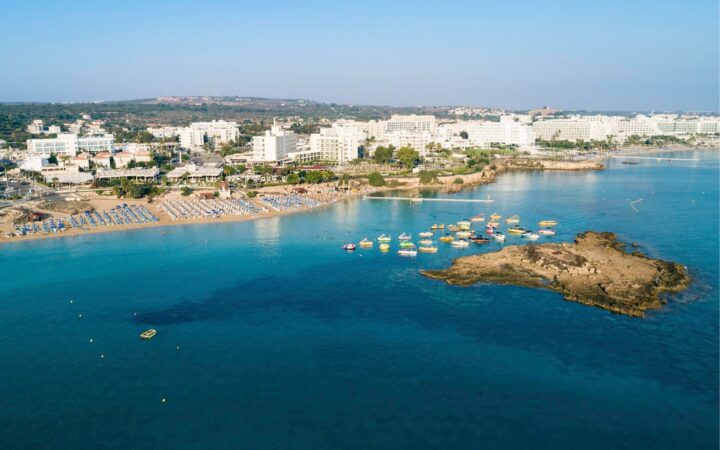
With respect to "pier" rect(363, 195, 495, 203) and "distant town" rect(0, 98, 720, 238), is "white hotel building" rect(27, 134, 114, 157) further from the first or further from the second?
"pier" rect(363, 195, 495, 203)

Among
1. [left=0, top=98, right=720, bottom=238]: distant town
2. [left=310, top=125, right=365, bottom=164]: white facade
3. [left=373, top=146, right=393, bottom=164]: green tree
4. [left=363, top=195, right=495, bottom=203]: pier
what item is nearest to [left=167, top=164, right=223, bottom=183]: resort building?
[left=0, top=98, right=720, bottom=238]: distant town

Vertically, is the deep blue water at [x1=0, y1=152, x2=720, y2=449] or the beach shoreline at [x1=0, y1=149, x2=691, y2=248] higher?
the beach shoreline at [x1=0, y1=149, x2=691, y2=248]

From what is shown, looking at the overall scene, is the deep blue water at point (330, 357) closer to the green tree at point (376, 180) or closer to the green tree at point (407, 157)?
the green tree at point (376, 180)

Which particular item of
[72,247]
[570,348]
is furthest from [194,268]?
[570,348]

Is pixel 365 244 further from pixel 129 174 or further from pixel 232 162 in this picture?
pixel 232 162

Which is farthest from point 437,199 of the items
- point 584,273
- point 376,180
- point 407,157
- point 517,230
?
point 584,273

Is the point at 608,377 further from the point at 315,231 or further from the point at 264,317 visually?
the point at 315,231

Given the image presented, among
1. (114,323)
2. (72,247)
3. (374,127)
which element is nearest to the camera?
(114,323)
